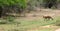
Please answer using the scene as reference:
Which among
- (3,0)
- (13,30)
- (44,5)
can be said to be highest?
(3,0)

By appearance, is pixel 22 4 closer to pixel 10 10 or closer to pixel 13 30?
pixel 10 10

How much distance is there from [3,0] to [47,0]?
30.6 m

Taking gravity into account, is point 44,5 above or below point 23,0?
below

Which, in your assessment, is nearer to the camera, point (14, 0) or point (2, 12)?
point (14, 0)

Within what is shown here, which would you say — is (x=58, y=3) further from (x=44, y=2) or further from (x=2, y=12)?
(x=2, y=12)

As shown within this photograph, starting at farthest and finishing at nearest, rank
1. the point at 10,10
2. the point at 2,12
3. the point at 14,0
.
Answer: the point at 10,10, the point at 2,12, the point at 14,0

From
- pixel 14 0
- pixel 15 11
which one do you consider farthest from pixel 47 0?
pixel 14 0

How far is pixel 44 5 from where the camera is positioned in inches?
2216

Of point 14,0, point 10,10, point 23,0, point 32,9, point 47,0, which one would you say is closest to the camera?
point 14,0

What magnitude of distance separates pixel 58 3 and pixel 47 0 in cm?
313

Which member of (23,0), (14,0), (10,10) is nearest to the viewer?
(14,0)

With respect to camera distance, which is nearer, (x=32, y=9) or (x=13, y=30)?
(x=13, y=30)

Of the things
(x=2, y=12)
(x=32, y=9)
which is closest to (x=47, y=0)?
(x=32, y=9)

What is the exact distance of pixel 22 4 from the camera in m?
30.2
